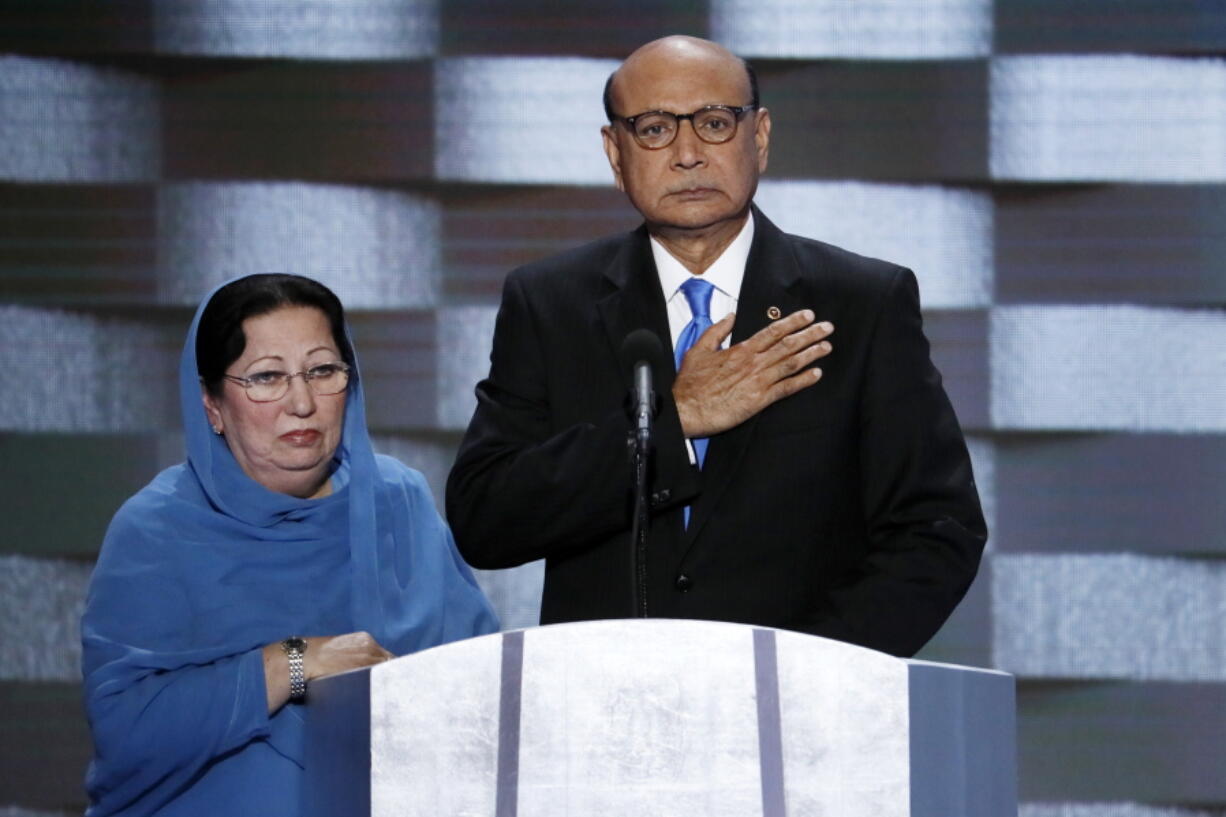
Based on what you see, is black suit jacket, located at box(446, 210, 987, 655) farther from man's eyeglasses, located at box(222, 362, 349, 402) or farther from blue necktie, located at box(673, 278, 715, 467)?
man's eyeglasses, located at box(222, 362, 349, 402)

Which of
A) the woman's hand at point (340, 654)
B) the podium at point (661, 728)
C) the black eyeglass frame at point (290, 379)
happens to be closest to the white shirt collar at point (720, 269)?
the black eyeglass frame at point (290, 379)

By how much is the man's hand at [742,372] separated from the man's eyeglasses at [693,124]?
0.23 meters

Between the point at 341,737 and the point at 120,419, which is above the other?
the point at 120,419

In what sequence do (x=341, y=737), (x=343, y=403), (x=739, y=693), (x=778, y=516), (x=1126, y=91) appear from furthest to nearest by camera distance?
(x=1126, y=91) → (x=343, y=403) → (x=778, y=516) → (x=341, y=737) → (x=739, y=693)

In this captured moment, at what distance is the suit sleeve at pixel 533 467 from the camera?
1.96 meters

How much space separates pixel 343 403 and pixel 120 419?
1.58 m

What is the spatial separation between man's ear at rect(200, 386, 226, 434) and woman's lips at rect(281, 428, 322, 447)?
0.11 meters

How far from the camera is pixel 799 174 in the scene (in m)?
3.58

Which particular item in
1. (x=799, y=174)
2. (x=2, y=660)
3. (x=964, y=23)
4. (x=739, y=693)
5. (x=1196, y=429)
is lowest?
(x=2, y=660)

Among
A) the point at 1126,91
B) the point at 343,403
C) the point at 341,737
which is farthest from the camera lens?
the point at 1126,91

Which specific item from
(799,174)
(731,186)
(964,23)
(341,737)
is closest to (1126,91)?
(964,23)

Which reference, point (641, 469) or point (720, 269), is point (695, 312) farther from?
point (641, 469)

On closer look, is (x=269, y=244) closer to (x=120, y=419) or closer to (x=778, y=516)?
(x=120, y=419)

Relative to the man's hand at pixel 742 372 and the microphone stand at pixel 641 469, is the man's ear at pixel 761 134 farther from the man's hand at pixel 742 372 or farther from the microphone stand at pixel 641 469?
the microphone stand at pixel 641 469
